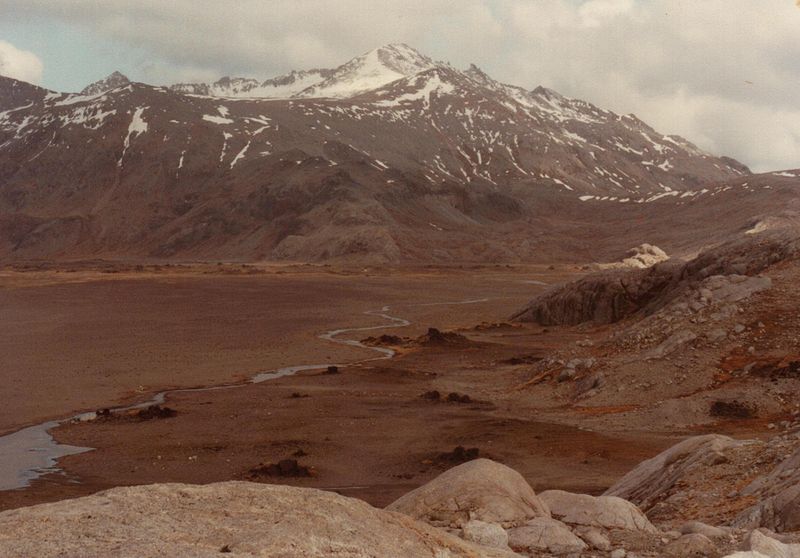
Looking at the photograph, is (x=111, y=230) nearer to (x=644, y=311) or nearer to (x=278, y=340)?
(x=278, y=340)

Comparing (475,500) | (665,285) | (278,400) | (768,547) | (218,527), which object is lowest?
(278,400)

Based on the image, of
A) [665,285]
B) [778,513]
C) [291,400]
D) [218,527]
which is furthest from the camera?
[665,285]

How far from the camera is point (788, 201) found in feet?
512

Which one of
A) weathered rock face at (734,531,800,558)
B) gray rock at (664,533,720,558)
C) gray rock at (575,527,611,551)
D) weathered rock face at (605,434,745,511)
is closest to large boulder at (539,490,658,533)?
gray rock at (575,527,611,551)

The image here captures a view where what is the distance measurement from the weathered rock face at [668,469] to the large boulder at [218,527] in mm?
7330

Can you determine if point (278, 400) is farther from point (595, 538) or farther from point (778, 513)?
point (595, 538)

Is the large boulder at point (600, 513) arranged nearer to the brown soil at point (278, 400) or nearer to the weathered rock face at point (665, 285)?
the brown soil at point (278, 400)

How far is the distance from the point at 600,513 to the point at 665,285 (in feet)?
122

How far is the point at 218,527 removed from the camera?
7.06 meters

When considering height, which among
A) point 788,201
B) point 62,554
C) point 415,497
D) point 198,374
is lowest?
point 198,374

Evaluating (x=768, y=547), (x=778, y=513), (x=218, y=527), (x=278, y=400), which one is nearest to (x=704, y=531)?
(x=768, y=547)

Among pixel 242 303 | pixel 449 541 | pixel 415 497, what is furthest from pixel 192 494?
pixel 242 303

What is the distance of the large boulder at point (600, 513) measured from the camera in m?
10.9

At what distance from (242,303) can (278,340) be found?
74.6 feet
